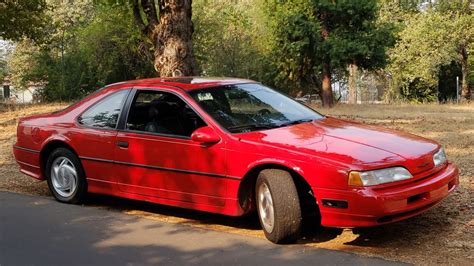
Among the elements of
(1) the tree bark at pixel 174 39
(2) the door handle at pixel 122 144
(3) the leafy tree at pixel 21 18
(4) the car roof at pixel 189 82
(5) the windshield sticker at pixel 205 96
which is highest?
(3) the leafy tree at pixel 21 18

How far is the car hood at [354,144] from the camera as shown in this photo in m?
4.59

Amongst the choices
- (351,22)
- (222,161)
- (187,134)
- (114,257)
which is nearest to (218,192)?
(222,161)

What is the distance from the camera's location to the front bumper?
14.4ft

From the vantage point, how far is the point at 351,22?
85.1 ft

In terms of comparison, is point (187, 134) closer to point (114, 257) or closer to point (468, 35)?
point (114, 257)

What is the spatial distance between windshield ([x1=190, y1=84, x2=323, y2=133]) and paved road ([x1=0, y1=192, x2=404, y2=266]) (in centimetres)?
115

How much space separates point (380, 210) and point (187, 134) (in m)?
2.13

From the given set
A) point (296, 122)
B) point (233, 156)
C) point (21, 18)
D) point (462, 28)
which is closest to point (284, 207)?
point (233, 156)

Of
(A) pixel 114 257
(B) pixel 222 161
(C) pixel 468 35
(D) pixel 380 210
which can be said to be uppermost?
(C) pixel 468 35

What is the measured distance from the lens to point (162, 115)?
19.5 feet

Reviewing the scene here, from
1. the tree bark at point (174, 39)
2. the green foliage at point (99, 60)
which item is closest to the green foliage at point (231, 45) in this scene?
the green foliage at point (99, 60)

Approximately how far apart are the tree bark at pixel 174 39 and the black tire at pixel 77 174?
4200mm

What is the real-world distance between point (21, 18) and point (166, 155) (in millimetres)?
18502

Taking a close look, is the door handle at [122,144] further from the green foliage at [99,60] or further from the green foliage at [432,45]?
the green foliage at [432,45]
